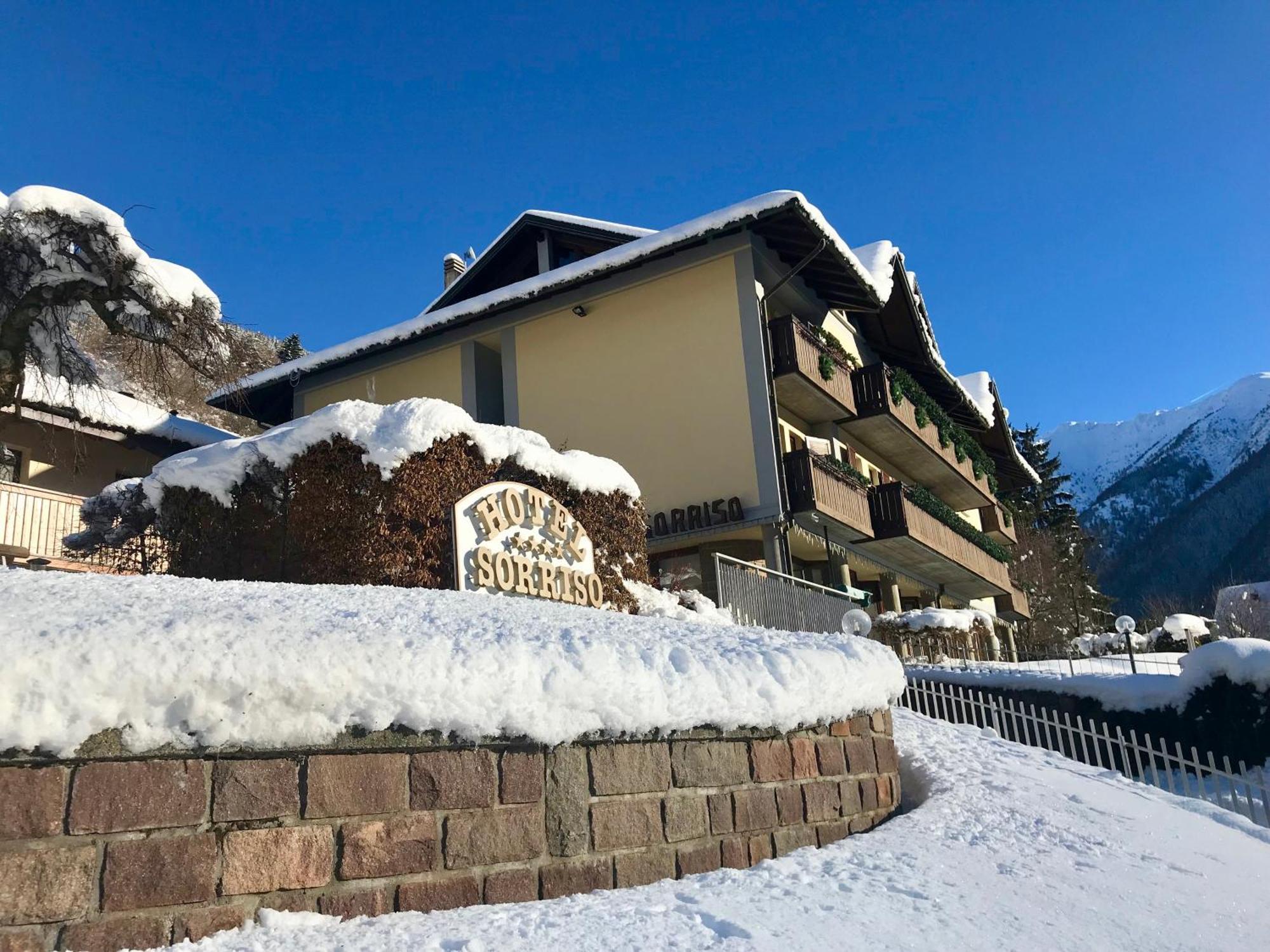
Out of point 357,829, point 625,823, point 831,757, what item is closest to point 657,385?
point 831,757

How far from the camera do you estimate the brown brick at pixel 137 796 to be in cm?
301

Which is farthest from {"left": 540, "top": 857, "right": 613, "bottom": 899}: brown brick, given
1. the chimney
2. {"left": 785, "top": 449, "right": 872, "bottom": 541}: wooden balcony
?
the chimney

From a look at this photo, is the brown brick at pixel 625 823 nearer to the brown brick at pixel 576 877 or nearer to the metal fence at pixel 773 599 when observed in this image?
the brown brick at pixel 576 877

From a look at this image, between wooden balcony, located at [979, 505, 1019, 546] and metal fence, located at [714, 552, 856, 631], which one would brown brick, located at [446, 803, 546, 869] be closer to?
metal fence, located at [714, 552, 856, 631]

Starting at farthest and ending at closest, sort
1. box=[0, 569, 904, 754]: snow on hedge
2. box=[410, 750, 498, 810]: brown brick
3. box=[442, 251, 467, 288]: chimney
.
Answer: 1. box=[442, 251, 467, 288]: chimney
2. box=[410, 750, 498, 810]: brown brick
3. box=[0, 569, 904, 754]: snow on hedge

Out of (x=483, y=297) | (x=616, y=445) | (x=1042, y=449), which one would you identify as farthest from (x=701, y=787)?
(x=1042, y=449)

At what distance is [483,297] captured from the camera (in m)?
18.9

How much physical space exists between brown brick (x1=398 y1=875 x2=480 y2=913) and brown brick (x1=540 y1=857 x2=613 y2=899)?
1.01 feet

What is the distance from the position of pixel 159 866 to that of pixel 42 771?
0.45m

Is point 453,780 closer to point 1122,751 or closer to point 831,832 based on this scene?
point 831,832

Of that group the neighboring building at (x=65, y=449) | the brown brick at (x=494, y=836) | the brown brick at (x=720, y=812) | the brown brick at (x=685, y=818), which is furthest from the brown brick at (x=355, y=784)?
the neighboring building at (x=65, y=449)

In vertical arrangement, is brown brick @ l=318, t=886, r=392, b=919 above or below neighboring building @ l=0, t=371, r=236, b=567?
below

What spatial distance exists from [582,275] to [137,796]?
1501 centimetres

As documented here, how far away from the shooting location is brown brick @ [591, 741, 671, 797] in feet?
13.7
